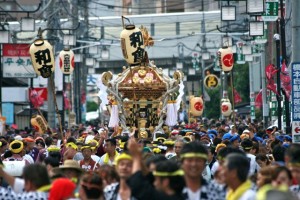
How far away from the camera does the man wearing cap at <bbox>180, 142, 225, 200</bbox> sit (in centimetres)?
1055

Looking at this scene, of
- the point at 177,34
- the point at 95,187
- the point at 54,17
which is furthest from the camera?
the point at 177,34

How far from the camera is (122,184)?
1125cm

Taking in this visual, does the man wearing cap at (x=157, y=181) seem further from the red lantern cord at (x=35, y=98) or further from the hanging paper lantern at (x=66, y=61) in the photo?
the red lantern cord at (x=35, y=98)

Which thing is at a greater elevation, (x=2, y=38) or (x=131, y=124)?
(x=2, y=38)

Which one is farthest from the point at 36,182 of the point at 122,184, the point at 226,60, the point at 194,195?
the point at 226,60

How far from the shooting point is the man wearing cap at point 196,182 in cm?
1055

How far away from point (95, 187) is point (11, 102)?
40.2 m

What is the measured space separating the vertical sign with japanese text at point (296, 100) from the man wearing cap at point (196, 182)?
34.2 feet

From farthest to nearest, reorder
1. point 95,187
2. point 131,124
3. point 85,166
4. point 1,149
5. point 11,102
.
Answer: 1. point 11,102
2. point 131,124
3. point 1,149
4. point 85,166
5. point 95,187

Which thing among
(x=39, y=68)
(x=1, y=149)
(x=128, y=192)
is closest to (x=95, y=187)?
(x=128, y=192)

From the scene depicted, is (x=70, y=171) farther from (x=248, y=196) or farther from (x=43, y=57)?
(x=43, y=57)

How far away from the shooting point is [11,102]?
166 feet

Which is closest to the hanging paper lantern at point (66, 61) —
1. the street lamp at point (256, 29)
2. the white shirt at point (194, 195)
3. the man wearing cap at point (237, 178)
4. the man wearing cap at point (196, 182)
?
the street lamp at point (256, 29)

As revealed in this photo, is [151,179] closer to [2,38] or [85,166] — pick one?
[85,166]
